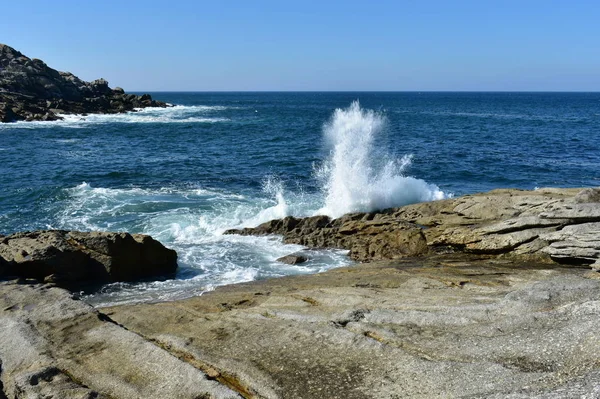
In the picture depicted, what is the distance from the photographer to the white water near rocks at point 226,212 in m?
14.8

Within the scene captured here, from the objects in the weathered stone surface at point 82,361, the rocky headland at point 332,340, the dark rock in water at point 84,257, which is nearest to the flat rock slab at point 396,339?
the rocky headland at point 332,340

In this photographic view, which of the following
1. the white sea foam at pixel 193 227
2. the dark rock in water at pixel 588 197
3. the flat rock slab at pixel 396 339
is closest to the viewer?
the flat rock slab at pixel 396 339

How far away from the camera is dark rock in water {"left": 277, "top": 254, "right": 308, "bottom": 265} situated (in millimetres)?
15727

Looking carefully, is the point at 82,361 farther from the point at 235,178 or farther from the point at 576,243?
the point at 235,178

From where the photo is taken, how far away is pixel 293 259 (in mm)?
15773

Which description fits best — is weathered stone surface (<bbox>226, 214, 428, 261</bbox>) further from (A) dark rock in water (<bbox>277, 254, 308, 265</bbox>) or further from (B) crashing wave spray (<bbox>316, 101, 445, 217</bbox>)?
(B) crashing wave spray (<bbox>316, 101, 445, 217</bbox>)

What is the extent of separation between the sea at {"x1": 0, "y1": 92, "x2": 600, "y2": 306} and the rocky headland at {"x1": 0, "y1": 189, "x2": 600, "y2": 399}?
425 centimetres

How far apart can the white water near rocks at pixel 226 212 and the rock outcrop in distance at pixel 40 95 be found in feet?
156

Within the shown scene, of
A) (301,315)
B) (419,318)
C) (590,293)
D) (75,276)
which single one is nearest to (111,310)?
(301,315)

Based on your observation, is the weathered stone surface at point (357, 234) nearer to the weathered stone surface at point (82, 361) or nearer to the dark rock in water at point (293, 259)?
the dark rock in water at point (293, 259)

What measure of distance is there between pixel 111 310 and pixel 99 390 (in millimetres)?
3850

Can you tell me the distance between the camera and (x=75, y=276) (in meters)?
13.6

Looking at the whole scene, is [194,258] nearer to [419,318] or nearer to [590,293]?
[419,318]

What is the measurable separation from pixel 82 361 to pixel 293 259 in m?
9.49
